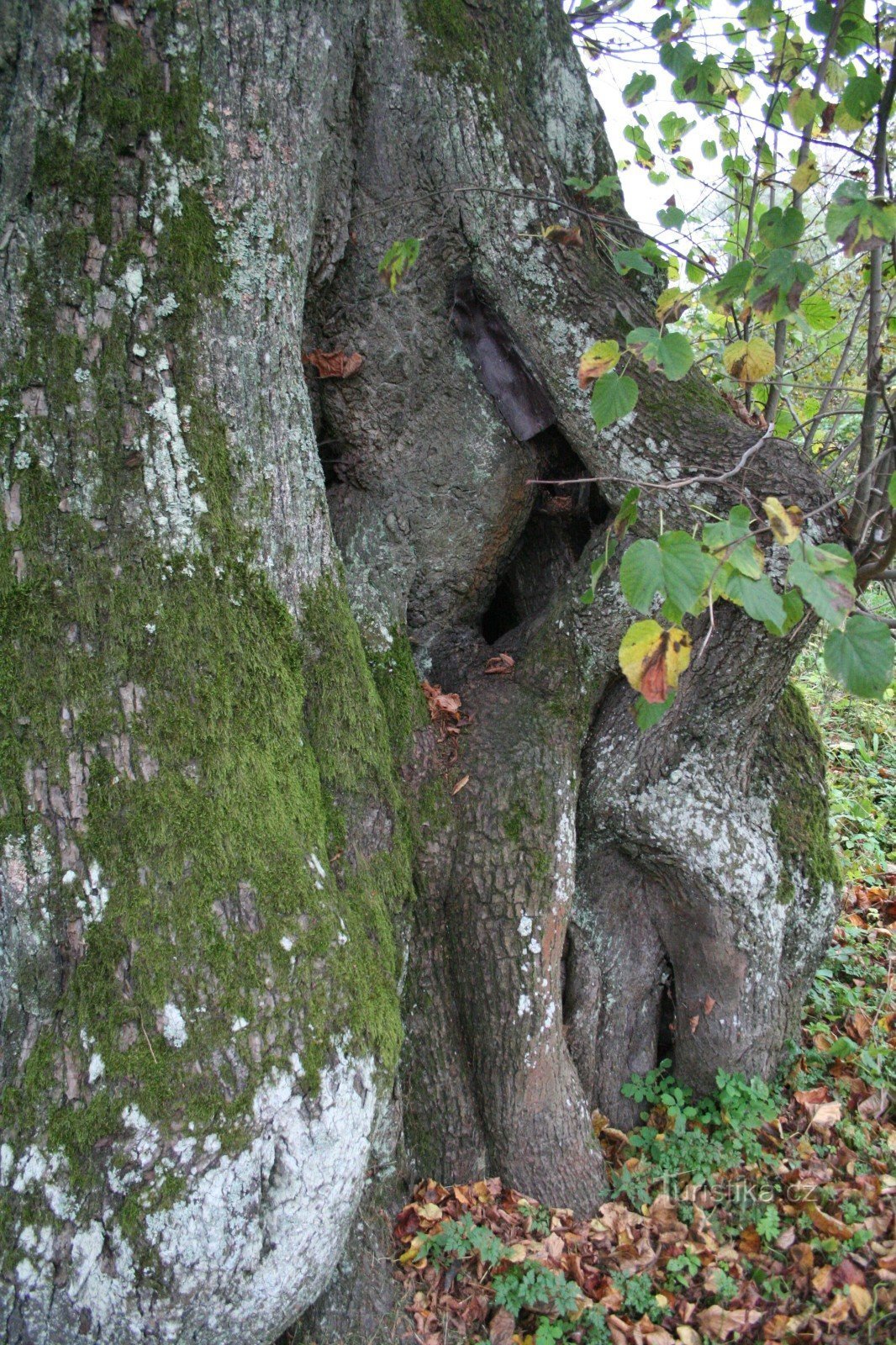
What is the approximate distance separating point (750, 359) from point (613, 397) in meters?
0.73

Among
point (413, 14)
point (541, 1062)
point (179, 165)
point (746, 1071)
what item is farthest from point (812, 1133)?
point (413, 14)

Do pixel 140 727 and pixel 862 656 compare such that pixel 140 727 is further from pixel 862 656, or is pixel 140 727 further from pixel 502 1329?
pixel 502 1329

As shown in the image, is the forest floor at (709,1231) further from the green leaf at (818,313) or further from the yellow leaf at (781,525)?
the green leaf at (818,313)

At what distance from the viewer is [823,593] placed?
1579mm

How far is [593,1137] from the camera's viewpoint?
296 centimetres

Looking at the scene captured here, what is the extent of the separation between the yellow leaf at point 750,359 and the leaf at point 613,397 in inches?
25.5

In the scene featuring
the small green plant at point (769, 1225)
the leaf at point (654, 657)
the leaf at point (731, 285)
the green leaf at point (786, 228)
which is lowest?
the small green plant at point (769, 1225)

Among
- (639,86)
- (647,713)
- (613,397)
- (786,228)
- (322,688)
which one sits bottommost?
(647,713)

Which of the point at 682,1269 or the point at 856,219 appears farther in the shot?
the point at 682,1269

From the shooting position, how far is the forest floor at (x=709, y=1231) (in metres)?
2.45

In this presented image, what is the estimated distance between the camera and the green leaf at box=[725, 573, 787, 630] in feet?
5.48

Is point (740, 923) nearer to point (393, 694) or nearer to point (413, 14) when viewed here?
point (393, 694)

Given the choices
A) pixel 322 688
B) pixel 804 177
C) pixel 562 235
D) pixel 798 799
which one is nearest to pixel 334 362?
pixel 562 235

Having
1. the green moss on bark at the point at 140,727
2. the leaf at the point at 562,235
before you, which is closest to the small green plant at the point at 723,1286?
the green moss on bark at the point at 140,727
